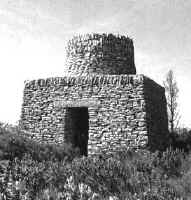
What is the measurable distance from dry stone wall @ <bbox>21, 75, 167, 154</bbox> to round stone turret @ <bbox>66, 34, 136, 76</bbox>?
935 mm

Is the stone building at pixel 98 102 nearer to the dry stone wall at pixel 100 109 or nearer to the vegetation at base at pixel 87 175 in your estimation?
the dry stone wall at pixel 100 109

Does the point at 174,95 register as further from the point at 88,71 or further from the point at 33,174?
the point at 33,174

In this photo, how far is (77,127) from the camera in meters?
12.9

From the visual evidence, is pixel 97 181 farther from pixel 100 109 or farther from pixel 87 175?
pixel 100 109

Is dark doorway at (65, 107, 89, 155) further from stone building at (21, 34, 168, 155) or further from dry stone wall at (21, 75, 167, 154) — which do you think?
dry stone wall at (21, 75, 167, 154)

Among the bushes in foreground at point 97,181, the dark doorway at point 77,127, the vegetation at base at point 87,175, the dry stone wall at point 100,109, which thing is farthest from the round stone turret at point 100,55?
the bushes in foreground at point 97,181

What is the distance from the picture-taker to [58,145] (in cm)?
1130

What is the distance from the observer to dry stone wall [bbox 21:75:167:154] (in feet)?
34.9

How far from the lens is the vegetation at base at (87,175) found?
4.85 m

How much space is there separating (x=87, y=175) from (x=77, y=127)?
546 cm

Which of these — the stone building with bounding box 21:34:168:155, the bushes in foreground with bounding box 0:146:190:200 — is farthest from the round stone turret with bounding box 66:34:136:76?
the bushes in foreground with bounding box 0:146:190:200

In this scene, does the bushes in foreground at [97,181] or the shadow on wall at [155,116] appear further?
the shadow on wall at [155,116]

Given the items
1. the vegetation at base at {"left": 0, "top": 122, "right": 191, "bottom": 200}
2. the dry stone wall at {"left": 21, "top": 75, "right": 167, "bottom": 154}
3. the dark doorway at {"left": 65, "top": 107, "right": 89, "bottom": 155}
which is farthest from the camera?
the dark doorway at {"left": 65, "top": 107, "right": 89, "bottom": 155}

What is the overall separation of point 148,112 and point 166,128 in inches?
110
